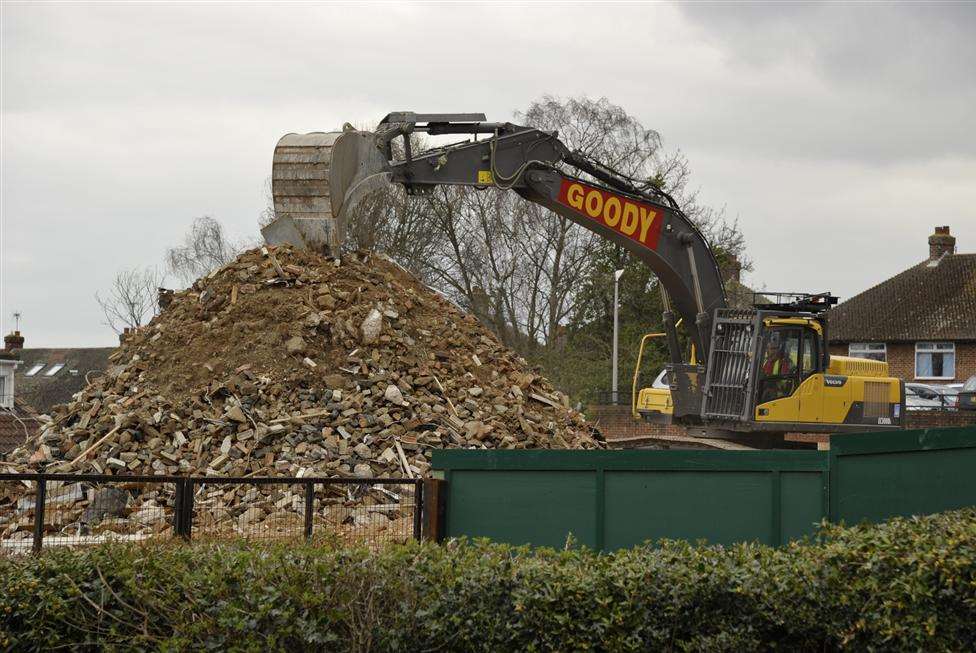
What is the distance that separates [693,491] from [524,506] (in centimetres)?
116

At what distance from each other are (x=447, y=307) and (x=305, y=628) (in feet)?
A: 42.1

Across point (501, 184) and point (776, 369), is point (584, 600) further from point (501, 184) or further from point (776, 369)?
point (776, 369)

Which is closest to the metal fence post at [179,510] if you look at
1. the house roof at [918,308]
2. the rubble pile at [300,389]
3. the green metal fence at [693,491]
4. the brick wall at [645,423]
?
the green metal fence at [693,491]

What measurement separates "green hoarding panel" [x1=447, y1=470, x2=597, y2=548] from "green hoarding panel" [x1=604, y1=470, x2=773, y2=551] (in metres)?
0.18

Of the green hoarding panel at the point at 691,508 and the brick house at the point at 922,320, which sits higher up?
the brick house at the point at 922,320

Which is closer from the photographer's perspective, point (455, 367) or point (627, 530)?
point (627, 530)

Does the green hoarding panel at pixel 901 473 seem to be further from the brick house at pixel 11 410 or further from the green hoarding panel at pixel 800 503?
the brick house at pixel 11 410

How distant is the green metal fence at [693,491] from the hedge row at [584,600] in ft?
4.37

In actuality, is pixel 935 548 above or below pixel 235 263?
below

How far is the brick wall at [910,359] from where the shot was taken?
40.3m

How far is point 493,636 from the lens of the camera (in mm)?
5523

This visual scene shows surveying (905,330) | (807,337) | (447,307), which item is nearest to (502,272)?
(905,330)

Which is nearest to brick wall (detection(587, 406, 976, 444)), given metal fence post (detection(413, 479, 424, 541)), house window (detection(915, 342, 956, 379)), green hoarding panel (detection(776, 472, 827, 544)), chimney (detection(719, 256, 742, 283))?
chimney (detection(719, 256, 742, 283))

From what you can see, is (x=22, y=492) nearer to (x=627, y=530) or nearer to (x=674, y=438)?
(x=627, y=530)
